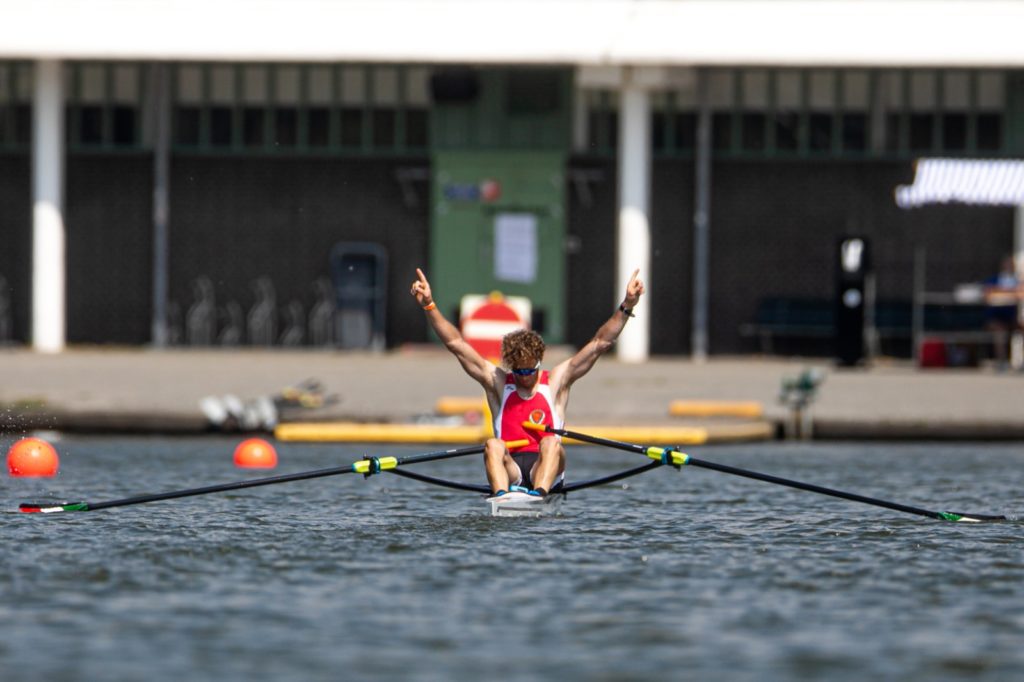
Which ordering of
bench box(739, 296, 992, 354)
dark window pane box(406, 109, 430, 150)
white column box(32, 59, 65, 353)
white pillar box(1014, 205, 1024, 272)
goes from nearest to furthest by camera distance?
white column box(32, 59, 65, 353), bench box(739, 296, 992, 354), white pillar box(1014, 205, 1024, 272), dark window pane box(406, 109, 430, 150)

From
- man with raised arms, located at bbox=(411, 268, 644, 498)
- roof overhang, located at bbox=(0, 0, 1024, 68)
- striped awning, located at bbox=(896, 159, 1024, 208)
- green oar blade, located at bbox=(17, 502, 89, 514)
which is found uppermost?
roof overhang, located at bbox=(0, 0, 1024, 68)

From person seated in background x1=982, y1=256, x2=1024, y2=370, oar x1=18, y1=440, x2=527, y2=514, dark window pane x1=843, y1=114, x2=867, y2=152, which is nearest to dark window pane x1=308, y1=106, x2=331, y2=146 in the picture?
dark window pane x1=843, y1=114, x2=867, y2=152

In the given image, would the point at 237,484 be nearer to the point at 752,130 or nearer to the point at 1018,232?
the point at 752,130

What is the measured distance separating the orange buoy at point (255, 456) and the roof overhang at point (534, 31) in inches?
504

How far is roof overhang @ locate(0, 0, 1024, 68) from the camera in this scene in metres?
27.7

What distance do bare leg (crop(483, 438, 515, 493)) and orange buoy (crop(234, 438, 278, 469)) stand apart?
3.98 metres

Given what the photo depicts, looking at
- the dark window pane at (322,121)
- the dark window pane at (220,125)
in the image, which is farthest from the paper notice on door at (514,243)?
the dark window pane at (220,125)

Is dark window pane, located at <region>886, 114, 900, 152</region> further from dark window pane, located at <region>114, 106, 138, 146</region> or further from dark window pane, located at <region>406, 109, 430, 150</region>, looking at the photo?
dark window pane, located at <region>114, 106, 138, 146</region>

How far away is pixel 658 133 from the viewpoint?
30.0 metres

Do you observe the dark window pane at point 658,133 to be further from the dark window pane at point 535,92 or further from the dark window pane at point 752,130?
the dark window pane at point 535,92

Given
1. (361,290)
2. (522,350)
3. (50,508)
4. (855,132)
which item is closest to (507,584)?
(522,350)

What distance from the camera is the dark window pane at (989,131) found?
29.9 metres

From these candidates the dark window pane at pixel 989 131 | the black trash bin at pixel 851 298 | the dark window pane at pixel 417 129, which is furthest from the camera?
the dark window pane at pixel 417 129

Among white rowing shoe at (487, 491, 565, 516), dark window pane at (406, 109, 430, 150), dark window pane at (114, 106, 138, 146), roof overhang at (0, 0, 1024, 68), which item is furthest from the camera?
dark window pane at (114, 106, 138, 146)
